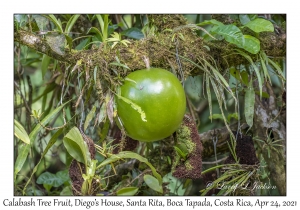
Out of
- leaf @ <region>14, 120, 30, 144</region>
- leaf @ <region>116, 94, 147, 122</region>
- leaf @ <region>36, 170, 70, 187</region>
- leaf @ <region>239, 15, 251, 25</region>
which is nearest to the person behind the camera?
leaf @ <region>116, 94, 147, 122</region>

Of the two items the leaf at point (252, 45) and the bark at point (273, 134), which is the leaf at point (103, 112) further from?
the bark at point (273, 134)

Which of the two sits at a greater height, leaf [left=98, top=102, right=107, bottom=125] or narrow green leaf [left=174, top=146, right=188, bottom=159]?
leaf [left=98, top=102, right=107, bottom=125]

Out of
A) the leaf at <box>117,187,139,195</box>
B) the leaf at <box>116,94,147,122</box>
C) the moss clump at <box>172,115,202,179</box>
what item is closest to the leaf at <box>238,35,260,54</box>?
the moss clump at <box>172,115,202,179</box>

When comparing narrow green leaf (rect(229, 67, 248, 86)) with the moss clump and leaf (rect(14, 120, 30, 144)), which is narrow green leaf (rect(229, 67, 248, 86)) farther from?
leaf (rect(14, 120, 30, 144))

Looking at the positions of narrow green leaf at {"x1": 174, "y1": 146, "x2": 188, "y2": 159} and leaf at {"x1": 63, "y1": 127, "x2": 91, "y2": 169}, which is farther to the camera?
narrow green leaf at {"x1": 174, "y1": 146, "x2": 188, "y2": 159}

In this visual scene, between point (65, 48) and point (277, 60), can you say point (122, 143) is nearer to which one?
point (65, 48)

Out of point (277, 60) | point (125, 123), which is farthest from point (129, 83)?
point (277, 60)

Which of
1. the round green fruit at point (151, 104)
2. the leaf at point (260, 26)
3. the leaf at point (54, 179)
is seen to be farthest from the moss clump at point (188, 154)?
the leaf at point (54, 179)
